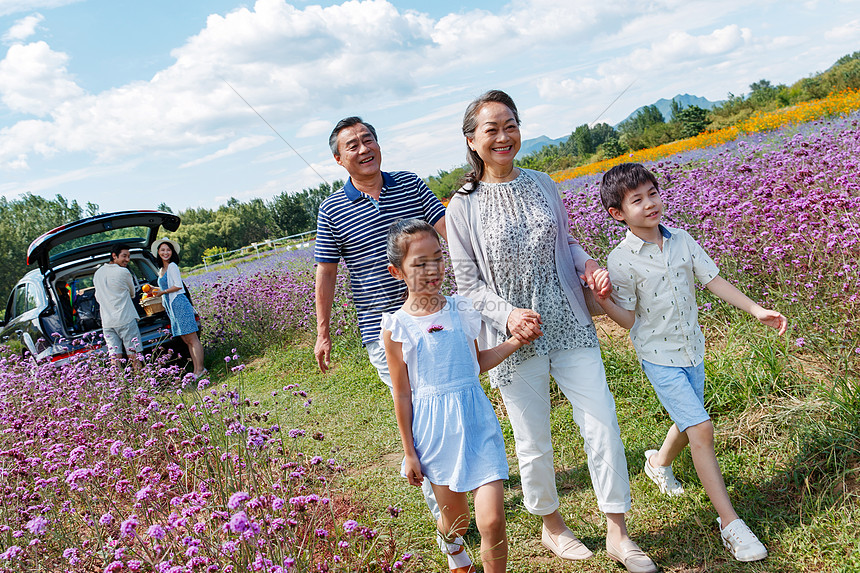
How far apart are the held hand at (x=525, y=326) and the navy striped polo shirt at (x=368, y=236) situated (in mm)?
883

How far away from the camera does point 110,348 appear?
7.63 metres

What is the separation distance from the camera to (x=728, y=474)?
3.16 metres

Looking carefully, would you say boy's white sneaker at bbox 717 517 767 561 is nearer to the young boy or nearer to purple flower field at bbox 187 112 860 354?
the young boy

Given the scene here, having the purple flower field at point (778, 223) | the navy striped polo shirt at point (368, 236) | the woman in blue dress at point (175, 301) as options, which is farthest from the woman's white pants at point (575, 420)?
the woman in blue dress at point (175, 301)

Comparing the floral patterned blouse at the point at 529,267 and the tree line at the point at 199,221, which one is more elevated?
the tree line at the point at 199,221

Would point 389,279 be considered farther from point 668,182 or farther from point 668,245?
point 668,182

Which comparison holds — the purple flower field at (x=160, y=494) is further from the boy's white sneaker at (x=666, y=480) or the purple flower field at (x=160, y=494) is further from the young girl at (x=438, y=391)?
the boy's white sneaker at (x=666, y=480)

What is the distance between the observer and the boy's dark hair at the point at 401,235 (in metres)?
2.52

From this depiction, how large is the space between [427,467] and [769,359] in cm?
228

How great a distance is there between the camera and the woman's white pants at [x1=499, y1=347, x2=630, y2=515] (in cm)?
264

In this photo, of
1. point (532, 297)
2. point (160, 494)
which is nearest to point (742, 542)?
point (532, 297)

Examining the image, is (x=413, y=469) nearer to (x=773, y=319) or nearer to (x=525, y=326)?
(x=525, y=326)

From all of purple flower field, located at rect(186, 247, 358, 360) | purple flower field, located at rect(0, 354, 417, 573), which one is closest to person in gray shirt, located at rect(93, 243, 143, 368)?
purple flower field, located at rect(186, 247, 358, 360)

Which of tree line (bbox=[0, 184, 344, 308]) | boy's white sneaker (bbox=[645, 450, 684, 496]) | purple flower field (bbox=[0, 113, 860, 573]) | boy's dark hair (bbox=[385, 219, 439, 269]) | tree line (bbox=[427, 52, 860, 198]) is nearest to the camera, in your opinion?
purple flower field (bbox=[0, 113, 860, 573])
